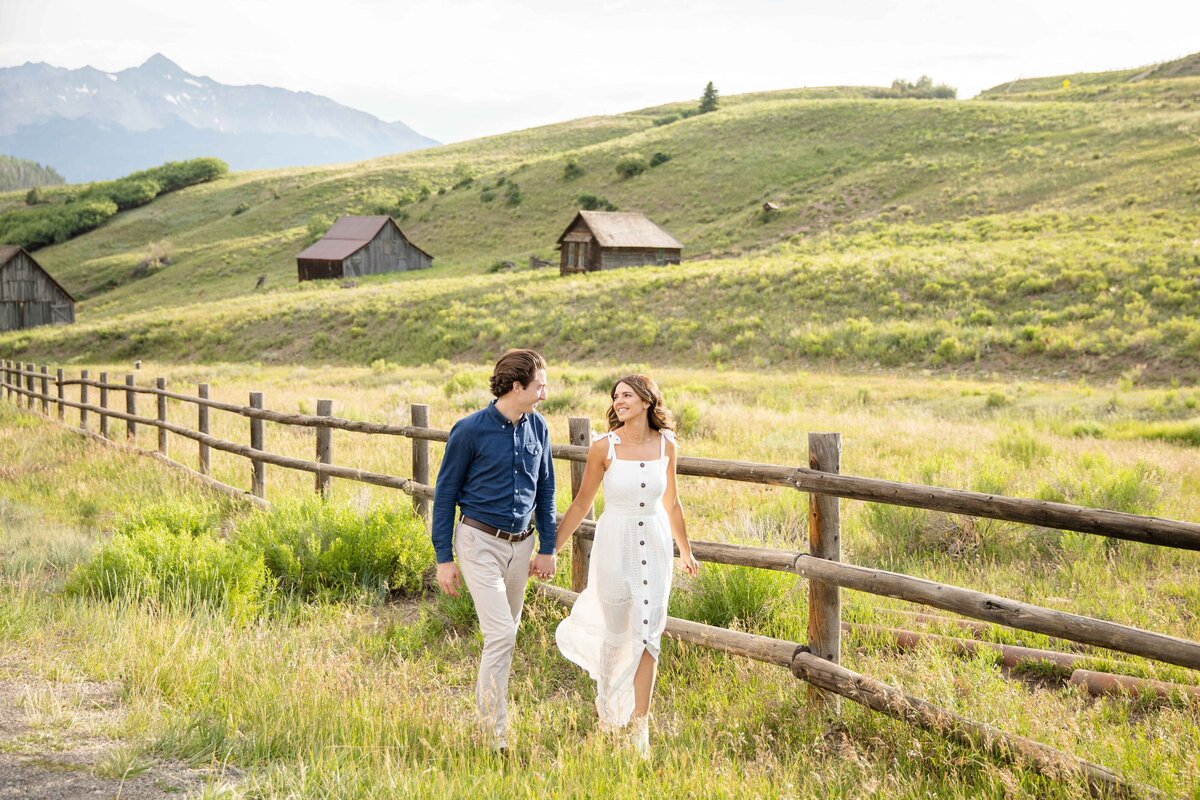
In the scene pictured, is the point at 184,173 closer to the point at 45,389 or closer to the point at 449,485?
the point at 45,389

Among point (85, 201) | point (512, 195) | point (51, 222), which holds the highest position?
point (85, 201)

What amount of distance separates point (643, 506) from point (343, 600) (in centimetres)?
323

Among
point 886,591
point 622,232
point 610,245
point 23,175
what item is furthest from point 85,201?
point 23,175

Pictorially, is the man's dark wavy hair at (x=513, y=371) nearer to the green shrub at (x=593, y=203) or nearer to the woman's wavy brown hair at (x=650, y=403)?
the woman's wavy brown hair at (x=650, y=403)

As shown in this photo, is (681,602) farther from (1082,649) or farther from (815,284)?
(815,284)

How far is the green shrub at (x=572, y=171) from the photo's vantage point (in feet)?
232

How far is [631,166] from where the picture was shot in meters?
68.8

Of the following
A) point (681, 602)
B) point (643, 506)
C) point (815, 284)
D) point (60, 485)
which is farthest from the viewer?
point (815, 284)

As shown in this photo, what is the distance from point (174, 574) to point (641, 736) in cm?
379

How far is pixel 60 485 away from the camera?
34.7 feet

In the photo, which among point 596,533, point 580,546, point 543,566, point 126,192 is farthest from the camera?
point 126,192

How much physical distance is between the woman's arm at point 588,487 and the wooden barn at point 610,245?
44483 mm

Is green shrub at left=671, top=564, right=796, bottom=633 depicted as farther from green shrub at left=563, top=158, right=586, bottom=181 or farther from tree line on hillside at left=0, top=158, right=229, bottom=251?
tree line on hillside at left=0, top=158, right=229, bottom=251

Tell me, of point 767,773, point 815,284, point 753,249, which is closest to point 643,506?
point 767,773
